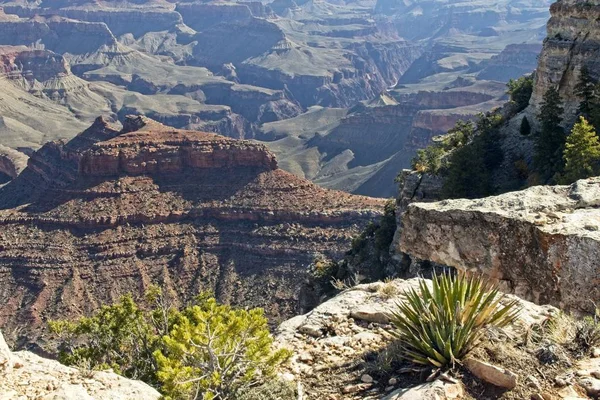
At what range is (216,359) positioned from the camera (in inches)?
349

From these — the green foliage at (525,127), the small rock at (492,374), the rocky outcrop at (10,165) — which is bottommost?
the rocky outcrop at (10,165)

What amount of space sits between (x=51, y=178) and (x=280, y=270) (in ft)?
140

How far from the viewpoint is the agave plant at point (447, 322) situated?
8625mm

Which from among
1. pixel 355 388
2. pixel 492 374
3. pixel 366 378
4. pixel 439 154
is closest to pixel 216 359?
pixel 355 388

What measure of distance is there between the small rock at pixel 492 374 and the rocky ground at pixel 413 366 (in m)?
0.01

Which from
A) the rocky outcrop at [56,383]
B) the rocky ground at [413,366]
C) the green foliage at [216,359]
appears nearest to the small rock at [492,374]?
the rocky ground at [413,366]

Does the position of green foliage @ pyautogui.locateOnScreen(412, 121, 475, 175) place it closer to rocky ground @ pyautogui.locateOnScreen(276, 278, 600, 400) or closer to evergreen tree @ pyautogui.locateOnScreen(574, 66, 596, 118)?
evergreen tree @ pyautogui.locateOnScreen(574, 66, 596, 118)

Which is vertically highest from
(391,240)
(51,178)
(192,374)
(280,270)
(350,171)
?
(192,374)

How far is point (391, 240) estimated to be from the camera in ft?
116

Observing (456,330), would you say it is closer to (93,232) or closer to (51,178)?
(93,232)

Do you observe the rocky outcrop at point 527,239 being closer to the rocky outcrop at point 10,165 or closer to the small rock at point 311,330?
the small rock at point 311,330

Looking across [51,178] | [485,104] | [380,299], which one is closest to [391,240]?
[380,299]

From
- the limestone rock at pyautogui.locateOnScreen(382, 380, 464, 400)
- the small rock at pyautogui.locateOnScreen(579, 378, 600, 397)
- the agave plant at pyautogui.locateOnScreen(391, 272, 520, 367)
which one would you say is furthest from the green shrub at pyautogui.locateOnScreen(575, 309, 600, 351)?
the limestone rock at pyautogui.locateOnScreen(382, 380, 464, 400)

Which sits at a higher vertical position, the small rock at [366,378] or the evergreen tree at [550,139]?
the evergreen tree at [550,139]
